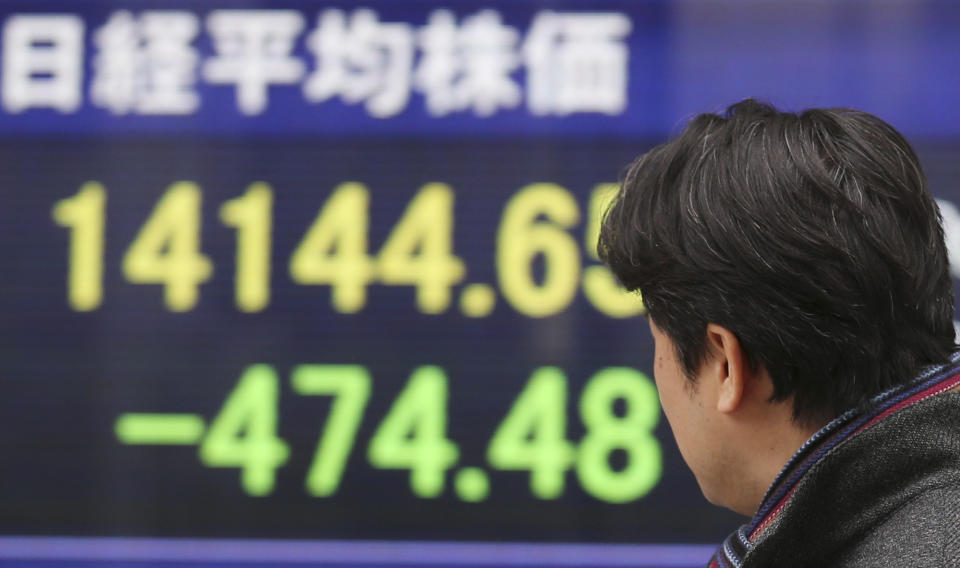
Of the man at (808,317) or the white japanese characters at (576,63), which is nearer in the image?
the man at (808,317)

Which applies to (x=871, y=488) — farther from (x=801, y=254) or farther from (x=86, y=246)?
Answer: (x=86, y=246)

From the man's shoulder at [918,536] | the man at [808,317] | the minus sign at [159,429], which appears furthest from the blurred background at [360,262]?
the man's shoulder at [918,536]

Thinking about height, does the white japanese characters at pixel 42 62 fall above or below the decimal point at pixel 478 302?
above

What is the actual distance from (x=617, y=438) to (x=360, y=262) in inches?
19.6

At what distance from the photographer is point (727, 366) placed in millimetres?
741

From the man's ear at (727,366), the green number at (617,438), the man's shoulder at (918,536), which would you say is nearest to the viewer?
the man's shoulder at (918,536)

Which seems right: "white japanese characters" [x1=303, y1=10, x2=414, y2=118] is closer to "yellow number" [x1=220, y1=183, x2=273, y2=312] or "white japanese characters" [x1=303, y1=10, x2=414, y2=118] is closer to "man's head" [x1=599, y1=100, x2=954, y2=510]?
"yellow number" [x1=220, y1=183, x2=273, y2=312]

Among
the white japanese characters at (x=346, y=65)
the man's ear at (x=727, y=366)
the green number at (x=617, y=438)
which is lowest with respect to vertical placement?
the green number at (x=617, y=438)

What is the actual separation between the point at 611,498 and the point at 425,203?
56cm

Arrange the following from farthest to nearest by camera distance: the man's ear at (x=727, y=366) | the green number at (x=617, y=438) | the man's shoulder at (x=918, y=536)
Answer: the green number at (x=617, y=438), the man's ear at (x=727, y=366), the man's shoulder at (x=918, y=536)

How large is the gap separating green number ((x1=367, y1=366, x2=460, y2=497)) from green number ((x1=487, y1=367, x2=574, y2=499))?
0.08 metres

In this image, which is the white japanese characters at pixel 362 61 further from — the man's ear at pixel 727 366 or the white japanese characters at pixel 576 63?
the man's ear at pixel 727 366

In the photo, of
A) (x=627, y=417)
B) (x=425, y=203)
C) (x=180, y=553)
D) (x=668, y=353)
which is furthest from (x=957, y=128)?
(x=180, y=553)

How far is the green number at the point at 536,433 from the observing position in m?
1.85
